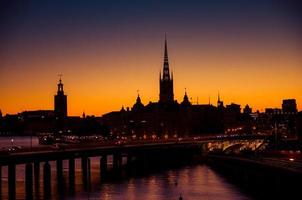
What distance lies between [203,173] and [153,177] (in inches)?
511

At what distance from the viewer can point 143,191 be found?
97938 mm

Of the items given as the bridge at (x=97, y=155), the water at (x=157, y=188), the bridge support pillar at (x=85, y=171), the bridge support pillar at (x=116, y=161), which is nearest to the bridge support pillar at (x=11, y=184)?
the bridge at (x=97, y=155)

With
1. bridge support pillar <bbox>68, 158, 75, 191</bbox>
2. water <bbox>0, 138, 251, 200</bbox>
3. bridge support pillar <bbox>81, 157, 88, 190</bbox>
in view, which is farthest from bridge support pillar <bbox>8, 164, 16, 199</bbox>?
bridge support pillar <bbox>81, 157, 88, 190</bbox>

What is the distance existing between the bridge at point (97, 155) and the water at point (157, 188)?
1678mm

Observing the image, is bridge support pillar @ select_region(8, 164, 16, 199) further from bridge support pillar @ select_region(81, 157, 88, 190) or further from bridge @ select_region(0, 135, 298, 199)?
bridge support pillar @ select_region(81, 157, 88, 190)

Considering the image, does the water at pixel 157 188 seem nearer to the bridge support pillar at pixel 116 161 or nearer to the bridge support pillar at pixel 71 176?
the bridge support pillar at pixel 71 176

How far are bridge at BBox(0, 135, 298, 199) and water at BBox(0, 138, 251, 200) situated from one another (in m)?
1.68

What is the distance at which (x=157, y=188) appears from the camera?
335ft

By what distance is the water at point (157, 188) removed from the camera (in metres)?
89.8

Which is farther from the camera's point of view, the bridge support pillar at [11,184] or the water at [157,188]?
the water at [157,188]

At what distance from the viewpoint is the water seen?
89.8 metres

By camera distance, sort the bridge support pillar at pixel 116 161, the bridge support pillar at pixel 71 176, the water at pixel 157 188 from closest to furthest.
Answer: the water at pixel 157 188 < the bridge support pillar at pixel 71 176 < the bridge support pillar at pixel 116 161

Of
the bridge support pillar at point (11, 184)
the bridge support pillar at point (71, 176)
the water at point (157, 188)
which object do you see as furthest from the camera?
the bridge support pillar at point (71, 176)

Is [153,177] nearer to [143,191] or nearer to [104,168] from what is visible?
[104,168]
